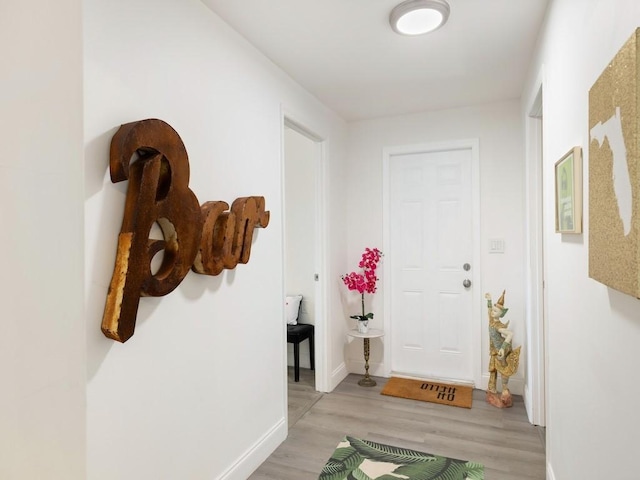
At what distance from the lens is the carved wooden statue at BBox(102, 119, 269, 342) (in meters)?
1.37

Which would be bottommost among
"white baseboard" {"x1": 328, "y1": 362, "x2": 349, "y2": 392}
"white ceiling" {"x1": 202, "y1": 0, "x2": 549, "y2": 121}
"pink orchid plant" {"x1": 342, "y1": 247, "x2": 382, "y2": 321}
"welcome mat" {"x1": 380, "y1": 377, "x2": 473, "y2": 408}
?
"welcome mat" {"x1": 380, "y1": 377, "x2": 473, "y2": 408}

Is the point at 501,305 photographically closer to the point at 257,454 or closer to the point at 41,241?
the point at 257,454

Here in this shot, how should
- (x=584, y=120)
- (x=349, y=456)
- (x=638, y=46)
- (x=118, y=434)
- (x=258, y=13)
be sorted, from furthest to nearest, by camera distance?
(x=349, y=456), (x=258, y=13), (x=118, y=434), (x=584, y=120), (x=638, y=46)

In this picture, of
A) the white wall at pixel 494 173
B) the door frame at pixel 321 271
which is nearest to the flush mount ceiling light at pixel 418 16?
the door frame at pixel 321 271

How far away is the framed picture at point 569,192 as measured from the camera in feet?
4.39

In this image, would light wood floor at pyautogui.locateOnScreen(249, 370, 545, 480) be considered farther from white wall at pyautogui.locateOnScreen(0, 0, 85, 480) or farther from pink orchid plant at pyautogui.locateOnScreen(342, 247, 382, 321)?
white wall at pyautogui.locateOnScreen(0, 0, 85, 480)

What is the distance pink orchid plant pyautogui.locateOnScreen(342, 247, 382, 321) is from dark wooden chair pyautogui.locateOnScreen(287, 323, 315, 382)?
47 centimetres

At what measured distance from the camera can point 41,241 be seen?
1.89 feet

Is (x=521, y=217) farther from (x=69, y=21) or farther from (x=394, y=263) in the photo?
(x=69, y=21)

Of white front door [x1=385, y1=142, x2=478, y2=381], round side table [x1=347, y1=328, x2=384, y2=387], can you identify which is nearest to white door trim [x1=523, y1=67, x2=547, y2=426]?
white front door [x1=385, y1=142, x2=478, y2=381]

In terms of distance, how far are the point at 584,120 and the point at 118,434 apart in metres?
1.92

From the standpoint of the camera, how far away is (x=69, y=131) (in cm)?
61

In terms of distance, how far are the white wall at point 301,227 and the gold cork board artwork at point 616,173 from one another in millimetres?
2996

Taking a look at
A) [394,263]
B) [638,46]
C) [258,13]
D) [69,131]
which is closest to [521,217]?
[394,263]
